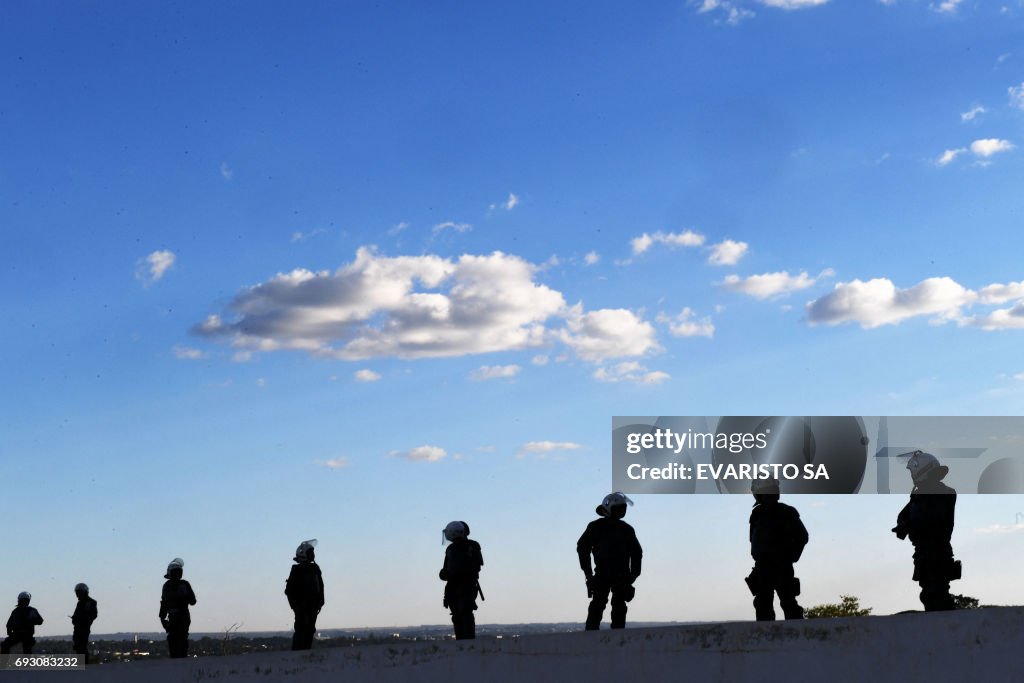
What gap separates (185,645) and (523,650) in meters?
6.90

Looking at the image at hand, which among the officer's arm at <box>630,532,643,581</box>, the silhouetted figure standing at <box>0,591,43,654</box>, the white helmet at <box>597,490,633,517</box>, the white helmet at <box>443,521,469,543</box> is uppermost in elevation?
the white helmet at <box>597,490,633,517</box>

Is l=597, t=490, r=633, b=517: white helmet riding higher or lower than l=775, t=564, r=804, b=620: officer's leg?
higher

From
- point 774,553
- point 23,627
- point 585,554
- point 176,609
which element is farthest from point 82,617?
point 774,553

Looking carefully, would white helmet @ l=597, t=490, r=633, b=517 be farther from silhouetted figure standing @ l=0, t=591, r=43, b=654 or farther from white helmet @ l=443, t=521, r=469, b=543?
silhouetted figure standing @ l=0, t=591, r=43, b=654

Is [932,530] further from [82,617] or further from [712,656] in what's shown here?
[82,617]

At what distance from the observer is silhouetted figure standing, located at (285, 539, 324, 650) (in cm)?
1574

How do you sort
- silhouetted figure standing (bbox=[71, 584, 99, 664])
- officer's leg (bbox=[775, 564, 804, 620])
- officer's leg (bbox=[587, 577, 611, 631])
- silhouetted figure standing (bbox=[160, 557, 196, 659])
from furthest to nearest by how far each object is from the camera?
silhouetted figure standing (bbox=[71, 584, 99, 664]) < silhouetted figure standing (bbox=[160, 557, 196, 659]) < officer's leg (bbox=[587, 577, 611, 631]) < officer's leg (bbox=[775, 564, 804, 620])

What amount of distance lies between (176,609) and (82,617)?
6119 millimetres

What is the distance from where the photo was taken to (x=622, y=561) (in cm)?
1473

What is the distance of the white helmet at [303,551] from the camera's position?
1594 centimetres

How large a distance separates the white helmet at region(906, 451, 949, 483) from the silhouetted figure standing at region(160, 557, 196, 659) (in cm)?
990

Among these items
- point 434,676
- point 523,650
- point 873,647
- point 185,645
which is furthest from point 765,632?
point 185,645

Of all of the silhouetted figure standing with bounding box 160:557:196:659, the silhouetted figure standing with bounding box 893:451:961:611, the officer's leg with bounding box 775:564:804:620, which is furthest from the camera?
the silhouetted figure standing with bounding box 160:557:196:659

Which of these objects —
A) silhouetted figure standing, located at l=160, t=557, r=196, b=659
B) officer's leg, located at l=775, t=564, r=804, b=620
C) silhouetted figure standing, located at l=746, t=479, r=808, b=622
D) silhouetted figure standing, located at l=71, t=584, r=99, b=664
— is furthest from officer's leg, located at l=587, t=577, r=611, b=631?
silhouetted figure standing, located at l=71, t=584, r=99, b=664
